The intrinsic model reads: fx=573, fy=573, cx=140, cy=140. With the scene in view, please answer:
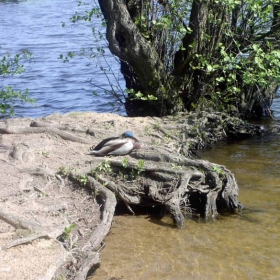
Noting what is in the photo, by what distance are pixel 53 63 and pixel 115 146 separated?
1177 cm

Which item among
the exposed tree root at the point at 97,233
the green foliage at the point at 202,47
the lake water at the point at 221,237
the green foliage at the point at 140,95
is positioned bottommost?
the lake water at the point at 221,237

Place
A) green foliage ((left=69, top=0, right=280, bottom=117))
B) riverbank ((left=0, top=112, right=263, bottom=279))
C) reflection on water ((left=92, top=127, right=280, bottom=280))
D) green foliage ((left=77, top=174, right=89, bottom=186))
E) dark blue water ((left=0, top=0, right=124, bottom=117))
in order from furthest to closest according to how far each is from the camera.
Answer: dark blue water ((left=0, top=0, right=124, bottom=117)), green foliage ((left=69, top=0, right=280, bottom=117)), green foliage ((left=77, top=174, right=89, bottom=186)), reflection on water ((left=92, top=127, right=280, bottom=280)), riverbank ((left=0, top=112, right=263, bottom=279))

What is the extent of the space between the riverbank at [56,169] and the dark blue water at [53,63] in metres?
2.74

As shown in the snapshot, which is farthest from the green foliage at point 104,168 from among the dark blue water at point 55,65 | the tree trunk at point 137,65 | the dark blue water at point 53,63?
the dark blue water at point 53,63

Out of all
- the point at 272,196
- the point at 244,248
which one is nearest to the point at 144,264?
the point at 244,248

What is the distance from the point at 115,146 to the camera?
8758 millimetres

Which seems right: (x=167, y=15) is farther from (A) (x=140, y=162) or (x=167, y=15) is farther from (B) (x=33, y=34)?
(B) (x=33, y=34)

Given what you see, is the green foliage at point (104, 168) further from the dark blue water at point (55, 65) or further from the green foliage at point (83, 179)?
the dark blue water at point (55, 65)

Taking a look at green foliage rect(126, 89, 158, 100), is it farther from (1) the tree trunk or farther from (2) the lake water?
(2) the lake water

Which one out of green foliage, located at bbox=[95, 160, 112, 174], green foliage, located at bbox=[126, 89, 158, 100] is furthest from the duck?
green foliage, located at bbox=[126, 89, 158, 100]

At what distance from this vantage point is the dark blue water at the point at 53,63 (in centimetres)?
1539

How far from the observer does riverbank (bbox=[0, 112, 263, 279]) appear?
619 centimetres

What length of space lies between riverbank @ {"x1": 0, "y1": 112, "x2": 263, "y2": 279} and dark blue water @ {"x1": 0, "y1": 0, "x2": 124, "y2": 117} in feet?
9.00

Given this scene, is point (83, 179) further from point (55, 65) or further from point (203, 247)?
point (55, 65)
